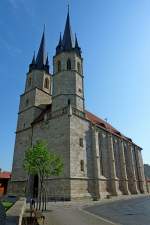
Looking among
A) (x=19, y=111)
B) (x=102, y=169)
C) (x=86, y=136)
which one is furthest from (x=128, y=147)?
(x=19, y=111)

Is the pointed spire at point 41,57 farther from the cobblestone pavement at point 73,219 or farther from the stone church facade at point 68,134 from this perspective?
the cobblestone pavement at point 73,219

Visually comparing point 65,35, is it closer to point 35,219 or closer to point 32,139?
point 32,139

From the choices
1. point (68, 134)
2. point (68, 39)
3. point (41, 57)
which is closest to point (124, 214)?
point (68, 134)

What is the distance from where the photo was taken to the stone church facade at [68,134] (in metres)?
22.9

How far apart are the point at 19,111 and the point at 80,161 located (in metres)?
15.8

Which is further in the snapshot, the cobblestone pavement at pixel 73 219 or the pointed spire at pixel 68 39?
the pointed spire at pixel 68 39

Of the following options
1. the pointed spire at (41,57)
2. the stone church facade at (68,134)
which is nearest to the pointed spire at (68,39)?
the stone church facade at (68,134)

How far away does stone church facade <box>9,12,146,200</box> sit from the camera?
22875 mm

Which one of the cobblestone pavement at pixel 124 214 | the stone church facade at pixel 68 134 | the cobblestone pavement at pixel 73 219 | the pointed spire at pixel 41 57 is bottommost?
the cobblestone pavement at pixel 124 214

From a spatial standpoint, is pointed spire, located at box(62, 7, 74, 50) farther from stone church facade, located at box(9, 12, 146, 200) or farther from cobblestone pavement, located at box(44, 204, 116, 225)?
cobblestone pavement, located at box(44, 204, 116, 225)

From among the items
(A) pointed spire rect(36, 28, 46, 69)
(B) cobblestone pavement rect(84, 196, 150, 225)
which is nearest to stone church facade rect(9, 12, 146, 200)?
(A) pointed spire rect(36, 28, 46, 69)

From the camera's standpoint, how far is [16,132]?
3241 centimetres

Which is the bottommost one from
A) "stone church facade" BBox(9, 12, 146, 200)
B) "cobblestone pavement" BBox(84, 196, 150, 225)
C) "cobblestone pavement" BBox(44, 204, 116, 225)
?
"cobblestone pavement" BBox(84, 196, 150, 225)

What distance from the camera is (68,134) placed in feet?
77.2
